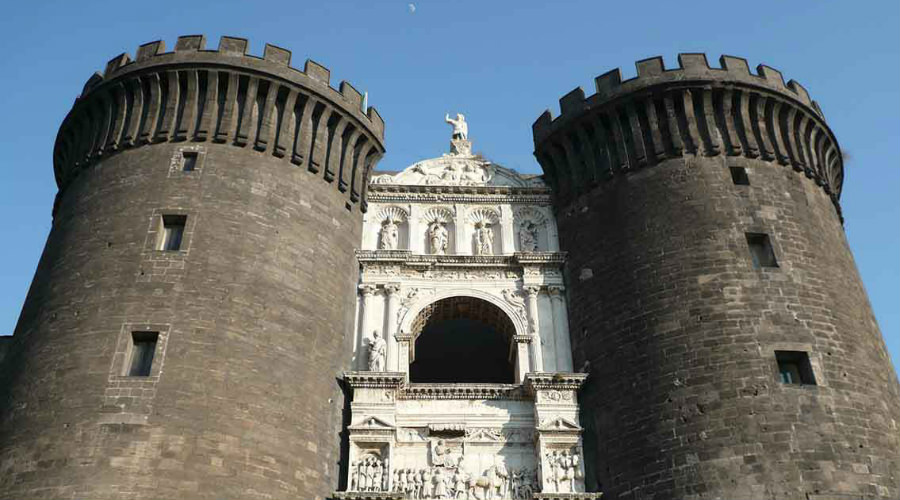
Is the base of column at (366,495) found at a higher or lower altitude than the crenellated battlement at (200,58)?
lower

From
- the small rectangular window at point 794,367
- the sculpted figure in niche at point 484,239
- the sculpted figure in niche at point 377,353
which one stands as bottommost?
the small rectangular window at point 794,367

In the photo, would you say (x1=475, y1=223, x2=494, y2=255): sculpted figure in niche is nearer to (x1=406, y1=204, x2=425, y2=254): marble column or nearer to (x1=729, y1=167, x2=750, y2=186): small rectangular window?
(x1=406, y1=204, x2=425, y2=254): marble column

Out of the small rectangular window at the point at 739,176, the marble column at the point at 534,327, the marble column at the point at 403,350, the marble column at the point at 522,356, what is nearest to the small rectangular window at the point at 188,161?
the marble column at the point at 403,350

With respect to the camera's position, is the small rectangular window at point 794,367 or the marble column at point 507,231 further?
the marble column at point 507,231

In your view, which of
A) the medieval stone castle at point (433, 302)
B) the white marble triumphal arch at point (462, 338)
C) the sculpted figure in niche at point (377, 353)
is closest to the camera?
the medieval stone castle at point (433, 302)

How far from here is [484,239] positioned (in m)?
21.7

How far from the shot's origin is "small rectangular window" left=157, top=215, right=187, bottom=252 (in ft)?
60.7

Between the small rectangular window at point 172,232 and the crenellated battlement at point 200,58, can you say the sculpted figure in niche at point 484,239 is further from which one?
the small rectangular window at point 172,232

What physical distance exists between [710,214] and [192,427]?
1259cm

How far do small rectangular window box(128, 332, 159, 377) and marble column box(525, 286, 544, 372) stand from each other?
8.51 metres

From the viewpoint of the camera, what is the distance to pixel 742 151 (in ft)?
68.4

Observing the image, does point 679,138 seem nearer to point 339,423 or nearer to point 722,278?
point 722,278

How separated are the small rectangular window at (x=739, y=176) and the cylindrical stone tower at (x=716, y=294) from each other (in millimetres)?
30

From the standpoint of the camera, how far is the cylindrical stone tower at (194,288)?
15.5 m
